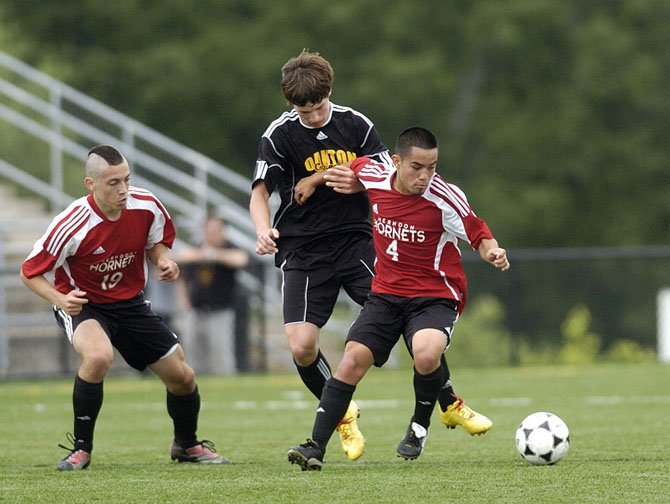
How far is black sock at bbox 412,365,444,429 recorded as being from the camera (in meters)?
7.58

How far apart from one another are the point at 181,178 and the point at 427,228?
11.9 m

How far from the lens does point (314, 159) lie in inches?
320

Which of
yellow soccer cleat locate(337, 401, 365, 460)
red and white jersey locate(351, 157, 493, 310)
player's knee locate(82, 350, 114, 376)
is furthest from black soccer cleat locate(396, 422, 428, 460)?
player's knee locate(82, 350, 114, 376)

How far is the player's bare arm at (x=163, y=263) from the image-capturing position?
7.88 m

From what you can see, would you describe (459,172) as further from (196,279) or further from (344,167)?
(344,167)

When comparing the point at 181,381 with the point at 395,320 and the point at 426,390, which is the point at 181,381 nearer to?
the point at 395,320

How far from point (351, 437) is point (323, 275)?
3.30ft

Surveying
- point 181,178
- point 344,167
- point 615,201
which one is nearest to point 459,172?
point 615,201

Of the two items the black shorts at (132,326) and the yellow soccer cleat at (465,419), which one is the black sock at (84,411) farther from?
the yellow soccer cleat at (465,419)

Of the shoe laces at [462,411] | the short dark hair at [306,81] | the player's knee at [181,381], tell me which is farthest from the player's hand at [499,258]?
the player's knee at [181,381]

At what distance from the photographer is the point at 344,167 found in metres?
7.90

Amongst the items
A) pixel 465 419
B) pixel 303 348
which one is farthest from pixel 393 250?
pixel 465 419

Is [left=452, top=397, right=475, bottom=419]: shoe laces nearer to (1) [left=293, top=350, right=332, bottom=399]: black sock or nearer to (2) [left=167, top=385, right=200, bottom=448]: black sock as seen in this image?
(1) [left=293, top=350, right=332, bottom=399]: black sock

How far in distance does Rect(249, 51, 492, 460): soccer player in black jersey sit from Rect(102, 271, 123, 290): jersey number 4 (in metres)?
0.81
